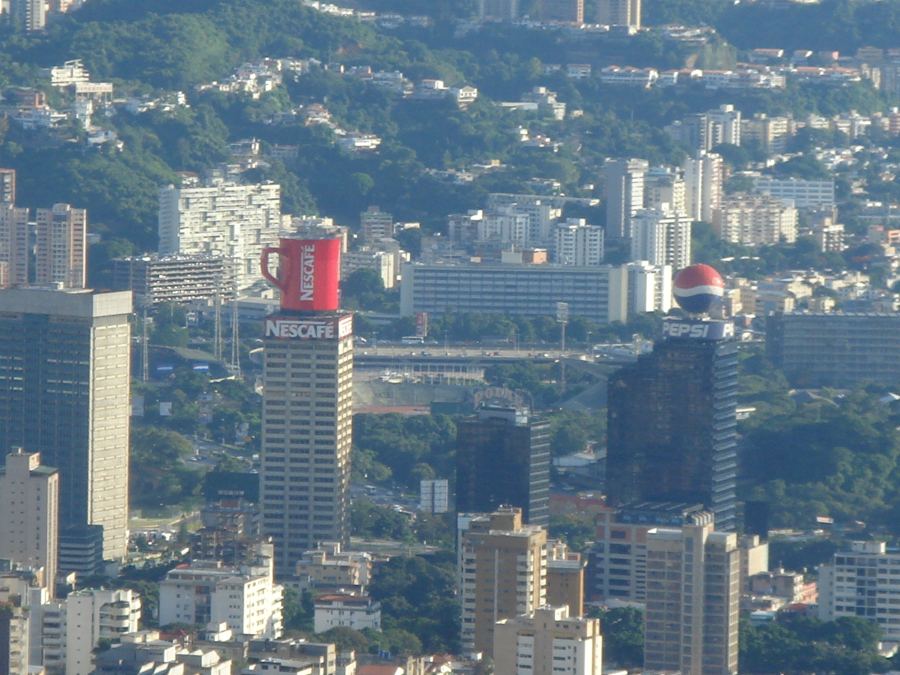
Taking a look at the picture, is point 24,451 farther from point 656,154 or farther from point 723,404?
point 656,154

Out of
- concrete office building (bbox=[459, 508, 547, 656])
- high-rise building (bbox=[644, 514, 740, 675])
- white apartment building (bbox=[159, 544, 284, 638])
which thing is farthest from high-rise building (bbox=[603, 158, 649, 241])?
high-rise building (bbox=[644, 514, 740, 675])

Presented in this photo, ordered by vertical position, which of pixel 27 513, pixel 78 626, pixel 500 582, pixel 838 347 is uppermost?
pixel 838 347

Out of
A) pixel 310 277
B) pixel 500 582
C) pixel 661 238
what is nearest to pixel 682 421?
pixel 310 277

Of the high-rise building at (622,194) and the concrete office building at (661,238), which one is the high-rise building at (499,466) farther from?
the high-rise building at (622,194)

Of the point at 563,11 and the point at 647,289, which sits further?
the point at 563,11

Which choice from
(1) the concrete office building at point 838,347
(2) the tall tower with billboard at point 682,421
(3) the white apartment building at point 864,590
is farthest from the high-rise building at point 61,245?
(3) the white apartment building at point 864,590

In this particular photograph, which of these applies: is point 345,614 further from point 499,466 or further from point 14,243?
point 14,243

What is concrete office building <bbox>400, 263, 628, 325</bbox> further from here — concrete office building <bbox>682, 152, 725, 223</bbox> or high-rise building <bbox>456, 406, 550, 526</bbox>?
high-rise building <bbox>456, 406, 550, 526</bbox>
